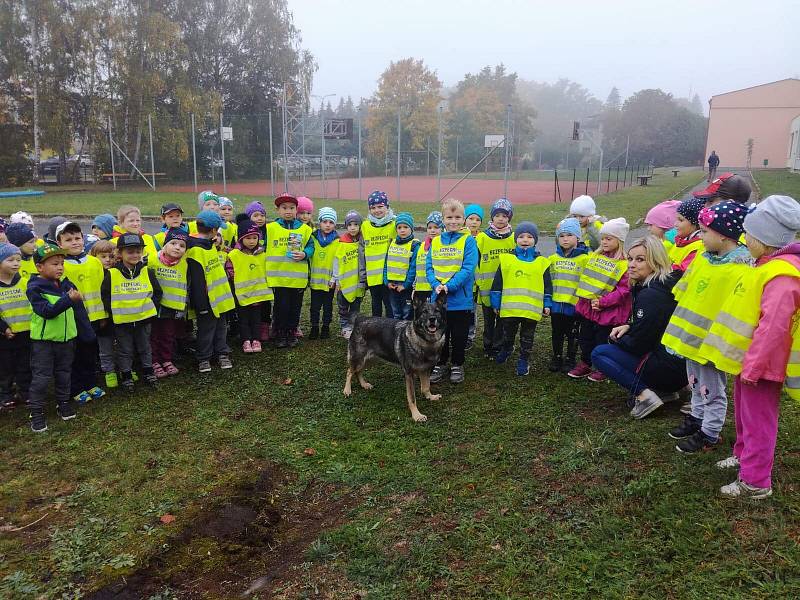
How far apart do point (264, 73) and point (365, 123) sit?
9794 millimetres

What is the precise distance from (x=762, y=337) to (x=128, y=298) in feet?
19.2

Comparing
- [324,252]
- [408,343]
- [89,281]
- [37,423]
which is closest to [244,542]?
[408,343]

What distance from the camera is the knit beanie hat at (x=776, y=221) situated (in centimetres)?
356

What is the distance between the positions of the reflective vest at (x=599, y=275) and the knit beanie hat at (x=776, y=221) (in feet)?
7.22

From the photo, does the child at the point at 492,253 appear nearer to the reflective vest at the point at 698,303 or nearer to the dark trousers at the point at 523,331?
the dark trousers at the point at 523,331

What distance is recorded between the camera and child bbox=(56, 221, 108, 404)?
19.3 ft

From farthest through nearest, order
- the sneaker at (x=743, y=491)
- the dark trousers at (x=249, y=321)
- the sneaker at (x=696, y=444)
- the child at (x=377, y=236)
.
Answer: the dark trousers at (x=249, y=321)
the child at (x=377, y=236)
the sneaker at (x=696, y=444)
the sneaker at (x=743, y=491)

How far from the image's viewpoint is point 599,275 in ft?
19.7

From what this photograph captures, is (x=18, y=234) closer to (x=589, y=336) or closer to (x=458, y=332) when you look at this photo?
(x=458, y=332)

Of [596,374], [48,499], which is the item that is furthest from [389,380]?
[48,499]

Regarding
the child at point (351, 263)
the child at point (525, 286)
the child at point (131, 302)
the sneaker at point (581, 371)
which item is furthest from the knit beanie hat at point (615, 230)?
the child at point (131, 302)

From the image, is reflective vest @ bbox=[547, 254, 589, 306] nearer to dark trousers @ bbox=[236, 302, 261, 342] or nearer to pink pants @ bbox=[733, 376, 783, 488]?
pink pants @ bbox=[733, 376, 783, 488]

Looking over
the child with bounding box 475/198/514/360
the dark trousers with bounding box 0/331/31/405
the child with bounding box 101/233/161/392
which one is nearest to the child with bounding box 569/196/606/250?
the child with bounding box 475/198/514/360

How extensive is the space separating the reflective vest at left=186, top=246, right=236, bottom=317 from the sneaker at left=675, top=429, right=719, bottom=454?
518cm
